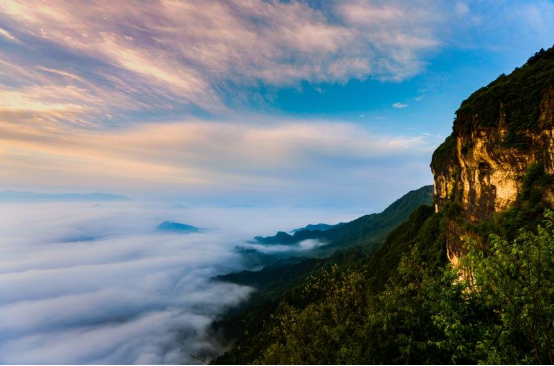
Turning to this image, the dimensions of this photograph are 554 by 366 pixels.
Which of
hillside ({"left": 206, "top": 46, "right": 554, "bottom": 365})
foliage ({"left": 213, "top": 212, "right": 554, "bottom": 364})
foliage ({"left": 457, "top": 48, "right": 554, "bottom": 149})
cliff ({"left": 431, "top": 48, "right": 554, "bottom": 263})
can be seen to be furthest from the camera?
foliage ({"left": 457, "top": 48, "right": 554, "bottom": 149})

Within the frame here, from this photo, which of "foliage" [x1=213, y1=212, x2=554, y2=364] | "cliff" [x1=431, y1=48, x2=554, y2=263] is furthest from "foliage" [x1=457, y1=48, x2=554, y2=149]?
"foliage" [x1=213, y1=212, x2=554, y2=364]

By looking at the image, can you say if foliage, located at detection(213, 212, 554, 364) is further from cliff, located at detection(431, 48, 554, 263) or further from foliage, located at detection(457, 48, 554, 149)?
foliage, located at detection(457, 48, 554, 149)

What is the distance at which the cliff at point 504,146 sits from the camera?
114ft

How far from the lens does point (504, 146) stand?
128 ft

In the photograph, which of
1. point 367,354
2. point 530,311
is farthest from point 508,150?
point 367,354

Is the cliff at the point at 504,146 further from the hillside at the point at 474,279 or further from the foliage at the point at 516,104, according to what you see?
the hillside at the point at 474,279

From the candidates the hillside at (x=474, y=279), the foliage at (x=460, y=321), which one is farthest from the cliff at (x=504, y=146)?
the foliage at (x=460, y=321)

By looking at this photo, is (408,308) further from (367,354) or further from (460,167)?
(460,167)

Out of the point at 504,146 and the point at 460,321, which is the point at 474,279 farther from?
the point at 504,146

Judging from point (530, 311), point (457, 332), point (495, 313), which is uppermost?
point (530, 311)

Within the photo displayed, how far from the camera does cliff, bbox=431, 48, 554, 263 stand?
34.6 m

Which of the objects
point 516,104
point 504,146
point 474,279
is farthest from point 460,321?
point 516,104

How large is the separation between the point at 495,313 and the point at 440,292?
13.3 feet

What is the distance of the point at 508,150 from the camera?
38.6 metres
